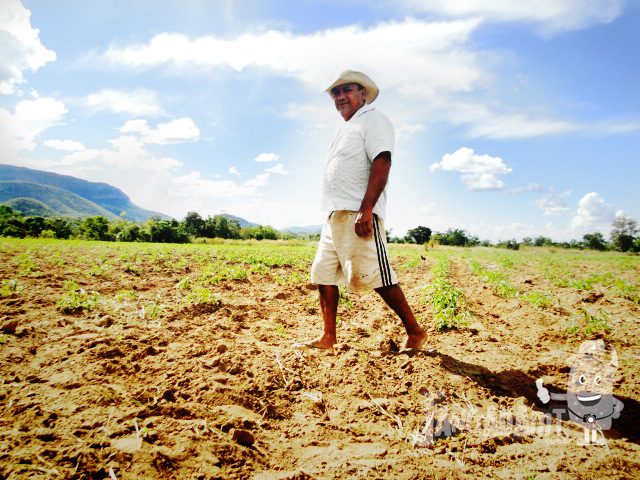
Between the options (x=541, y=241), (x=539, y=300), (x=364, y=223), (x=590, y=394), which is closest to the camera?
(x=590, y=394)

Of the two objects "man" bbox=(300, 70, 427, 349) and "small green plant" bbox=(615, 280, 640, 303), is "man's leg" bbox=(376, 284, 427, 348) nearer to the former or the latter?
"man" bbox=(300, 70, 427, 349)

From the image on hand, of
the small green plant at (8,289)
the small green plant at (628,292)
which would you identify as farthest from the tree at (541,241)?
the small green plant at (8,289)

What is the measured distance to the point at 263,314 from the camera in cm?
382

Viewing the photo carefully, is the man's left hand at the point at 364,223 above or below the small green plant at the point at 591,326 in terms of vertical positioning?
above

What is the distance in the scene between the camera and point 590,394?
1.98m

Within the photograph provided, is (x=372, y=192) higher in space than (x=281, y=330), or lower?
higher

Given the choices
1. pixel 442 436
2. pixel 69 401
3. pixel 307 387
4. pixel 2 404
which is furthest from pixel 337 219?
→ pixel 2 404

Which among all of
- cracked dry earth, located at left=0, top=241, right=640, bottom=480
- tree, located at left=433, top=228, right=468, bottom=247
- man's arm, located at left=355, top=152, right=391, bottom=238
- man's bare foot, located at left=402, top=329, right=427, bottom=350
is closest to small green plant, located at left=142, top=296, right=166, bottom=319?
cracked dry earth, located at left=0, top=241, right=640, bottom=480

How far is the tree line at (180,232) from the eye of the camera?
163 feet

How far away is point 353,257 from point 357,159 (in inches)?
32.7

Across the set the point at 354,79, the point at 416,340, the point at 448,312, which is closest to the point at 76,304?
the point at 416,340

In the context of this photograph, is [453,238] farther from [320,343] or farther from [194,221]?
[320,343]

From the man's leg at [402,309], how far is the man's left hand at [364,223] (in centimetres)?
47

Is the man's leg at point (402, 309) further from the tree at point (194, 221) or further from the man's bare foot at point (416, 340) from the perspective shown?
the tree at point (194, 221)
